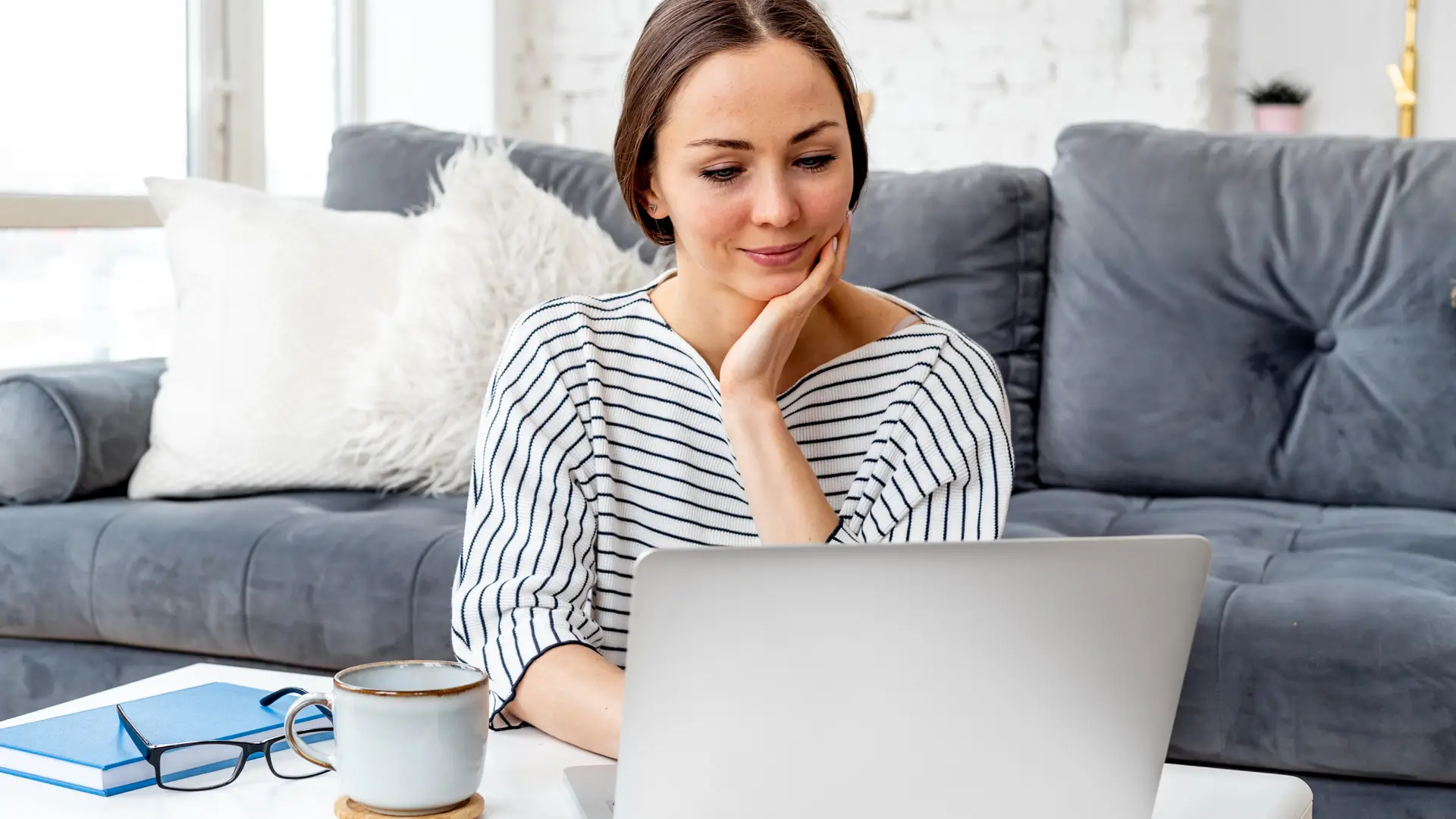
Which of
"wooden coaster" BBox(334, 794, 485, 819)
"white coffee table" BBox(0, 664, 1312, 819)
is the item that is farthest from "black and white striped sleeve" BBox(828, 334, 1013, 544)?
"wooden coaster" BBox(334, 794, 485, 819)

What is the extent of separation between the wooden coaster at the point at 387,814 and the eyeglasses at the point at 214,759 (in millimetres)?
49

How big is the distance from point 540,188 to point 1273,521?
1.21m

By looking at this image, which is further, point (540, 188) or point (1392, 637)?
point (540, 188)

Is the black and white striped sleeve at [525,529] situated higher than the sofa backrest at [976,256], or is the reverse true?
the sofa backrest at [976,256]

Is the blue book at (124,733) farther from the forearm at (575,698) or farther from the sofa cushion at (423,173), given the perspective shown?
the sofa cushion at (423,173)

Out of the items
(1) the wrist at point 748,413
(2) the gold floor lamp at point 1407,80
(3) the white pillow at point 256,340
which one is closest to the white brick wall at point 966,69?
(2) the gold floor lamp at point 1407,80

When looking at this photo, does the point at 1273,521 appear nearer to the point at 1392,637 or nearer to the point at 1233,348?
the point at 1233,348

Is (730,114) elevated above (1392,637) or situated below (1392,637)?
above

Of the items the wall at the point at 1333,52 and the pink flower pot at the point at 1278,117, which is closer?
the pink flower pot at the point at 1278,117

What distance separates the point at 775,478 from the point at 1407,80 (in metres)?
4.38

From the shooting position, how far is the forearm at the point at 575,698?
88cm

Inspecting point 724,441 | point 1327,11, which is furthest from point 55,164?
point 1327,11

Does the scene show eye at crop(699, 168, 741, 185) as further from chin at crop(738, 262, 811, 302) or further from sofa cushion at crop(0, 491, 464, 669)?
sofa cushion at crop(0, 491, 464, 669)

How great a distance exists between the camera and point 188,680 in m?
1.02
